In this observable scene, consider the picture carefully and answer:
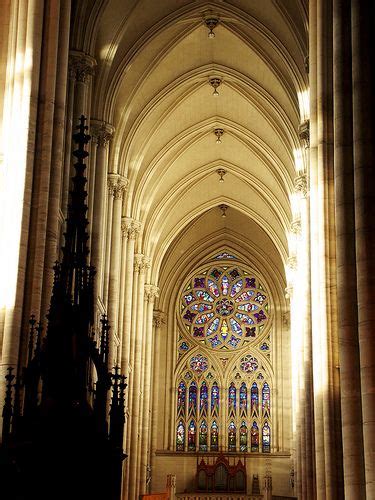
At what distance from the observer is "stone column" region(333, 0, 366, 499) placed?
14.4 meters

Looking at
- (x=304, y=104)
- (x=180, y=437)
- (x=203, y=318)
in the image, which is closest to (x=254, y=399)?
(x=180, y=437)

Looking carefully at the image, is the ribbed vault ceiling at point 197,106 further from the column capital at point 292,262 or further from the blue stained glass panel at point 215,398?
the blue stained glass panel at point 215,398

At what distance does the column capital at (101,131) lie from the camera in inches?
1052

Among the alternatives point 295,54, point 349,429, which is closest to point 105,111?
point 295,54

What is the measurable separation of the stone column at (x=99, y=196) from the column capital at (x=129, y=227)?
6.45 metres

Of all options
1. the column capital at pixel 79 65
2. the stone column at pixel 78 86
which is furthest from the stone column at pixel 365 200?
the column capital at pixel 79 65

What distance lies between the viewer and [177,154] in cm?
3722

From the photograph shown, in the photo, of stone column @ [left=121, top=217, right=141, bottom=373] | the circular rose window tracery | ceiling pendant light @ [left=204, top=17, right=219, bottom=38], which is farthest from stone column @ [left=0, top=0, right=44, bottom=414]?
the circular rose window tracery

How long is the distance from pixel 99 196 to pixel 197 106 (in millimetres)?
10094

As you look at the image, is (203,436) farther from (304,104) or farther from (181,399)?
(304,104)

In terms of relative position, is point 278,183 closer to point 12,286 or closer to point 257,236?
point 257,236

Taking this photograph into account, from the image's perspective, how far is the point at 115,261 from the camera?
96.9 ft

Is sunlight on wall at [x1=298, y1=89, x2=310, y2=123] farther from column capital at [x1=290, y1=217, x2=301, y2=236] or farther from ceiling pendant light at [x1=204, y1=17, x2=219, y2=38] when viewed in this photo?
column capital at [x1=290, y1=217, x2=301, y2=236]

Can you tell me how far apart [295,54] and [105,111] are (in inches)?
243
